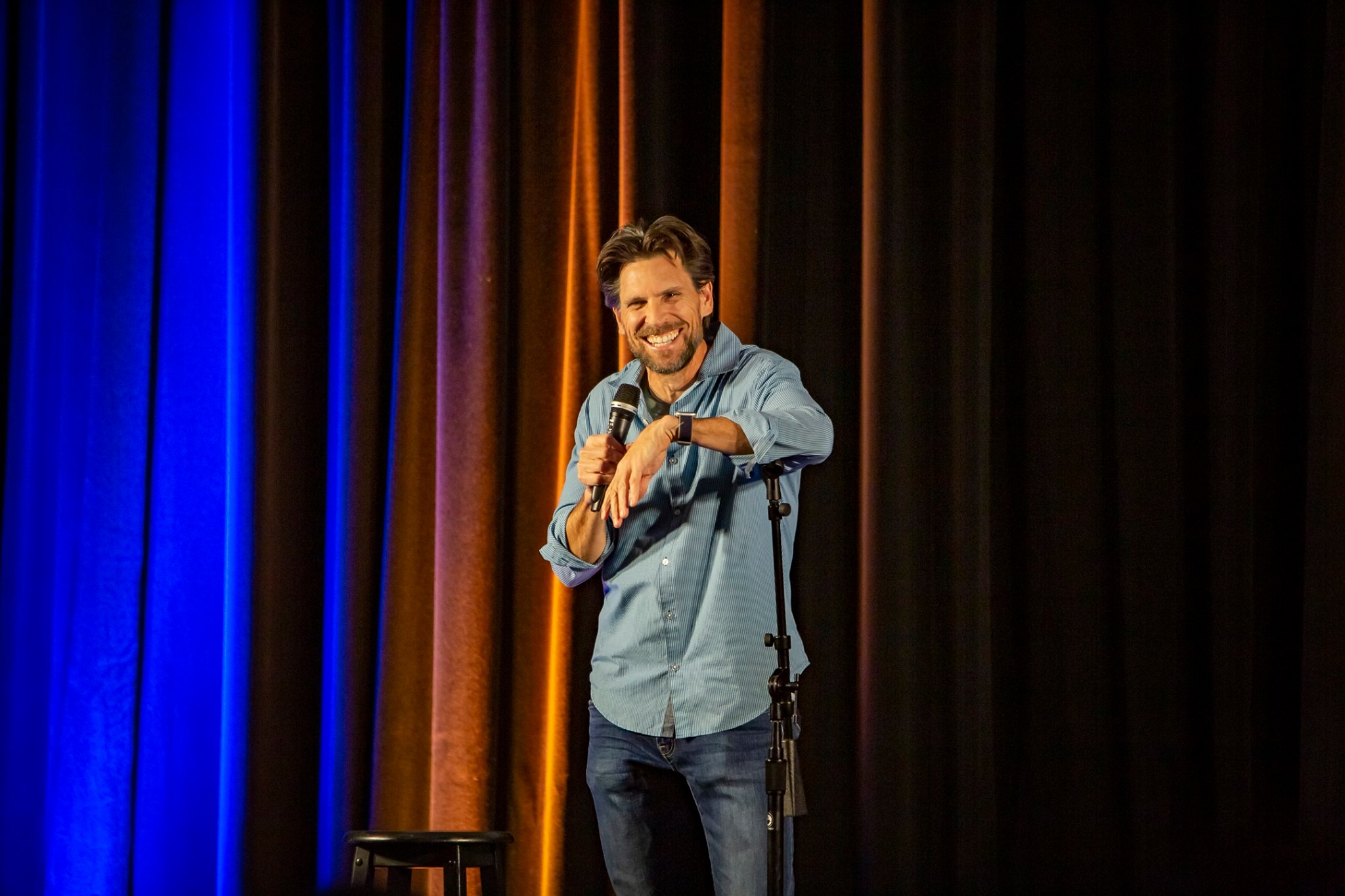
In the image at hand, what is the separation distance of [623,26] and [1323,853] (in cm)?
273

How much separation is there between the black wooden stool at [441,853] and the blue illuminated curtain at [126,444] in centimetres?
87

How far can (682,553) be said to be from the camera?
2.17 meters

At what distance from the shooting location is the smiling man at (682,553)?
6.70 feet

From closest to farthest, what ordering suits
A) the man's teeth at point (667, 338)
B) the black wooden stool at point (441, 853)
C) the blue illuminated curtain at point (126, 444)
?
the black wooden stool at point (441, 853)
the man's teeth at point (667, 338)
the blue illuminated curtain at point (126, 444)

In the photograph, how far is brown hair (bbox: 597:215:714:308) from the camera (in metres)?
2.29

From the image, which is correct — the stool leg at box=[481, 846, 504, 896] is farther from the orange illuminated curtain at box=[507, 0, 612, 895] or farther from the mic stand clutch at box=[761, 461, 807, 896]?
the mic stand clutch at box=[761, 461, 807, 896]

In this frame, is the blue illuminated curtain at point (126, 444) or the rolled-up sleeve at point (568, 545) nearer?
the rolled-up sleeve at point (568, 545)

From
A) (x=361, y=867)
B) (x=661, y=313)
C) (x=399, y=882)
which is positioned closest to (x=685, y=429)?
(x=661, y=313)

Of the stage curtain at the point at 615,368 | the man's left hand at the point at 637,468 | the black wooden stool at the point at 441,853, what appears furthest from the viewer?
the stage curtain at the point at 615,368

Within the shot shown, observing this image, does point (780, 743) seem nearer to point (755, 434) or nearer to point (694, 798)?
point (694, 798)

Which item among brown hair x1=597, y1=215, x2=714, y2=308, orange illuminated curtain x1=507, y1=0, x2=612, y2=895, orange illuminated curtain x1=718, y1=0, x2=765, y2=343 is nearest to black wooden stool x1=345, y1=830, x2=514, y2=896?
orange illuminated curtain x1=507, y1=0, x2=612, y2=895

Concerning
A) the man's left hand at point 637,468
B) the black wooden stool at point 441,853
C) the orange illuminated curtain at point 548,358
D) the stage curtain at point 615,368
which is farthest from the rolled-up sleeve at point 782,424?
the black wooden stool at point 441,853

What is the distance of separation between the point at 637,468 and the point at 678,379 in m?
0.42

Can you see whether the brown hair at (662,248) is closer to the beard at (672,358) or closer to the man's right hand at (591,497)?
the beard at (672,358)
